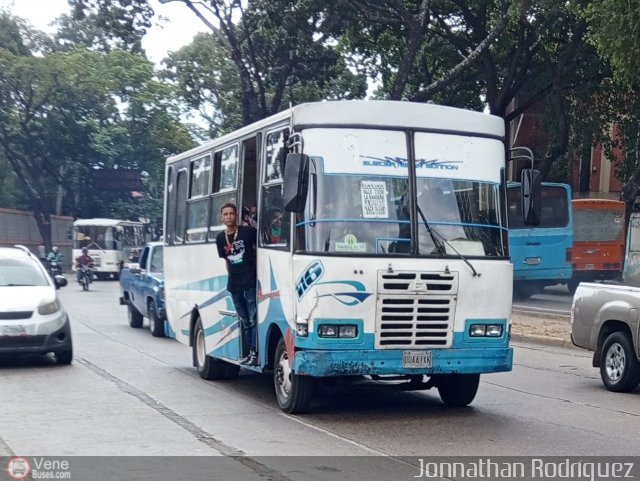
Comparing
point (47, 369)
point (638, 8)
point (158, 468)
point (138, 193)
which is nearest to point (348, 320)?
point (158, 468)

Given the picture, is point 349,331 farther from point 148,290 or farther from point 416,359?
point 148,290

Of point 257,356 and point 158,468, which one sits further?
point 257,356

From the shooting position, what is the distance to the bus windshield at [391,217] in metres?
10.1

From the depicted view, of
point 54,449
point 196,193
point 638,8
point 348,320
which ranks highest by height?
point 638,8

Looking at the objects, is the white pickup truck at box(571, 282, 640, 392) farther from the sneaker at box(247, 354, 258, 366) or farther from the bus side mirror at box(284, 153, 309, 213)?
the bus side mirror at box(284, 153, 309, 213)

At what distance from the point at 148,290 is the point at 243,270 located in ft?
31.9

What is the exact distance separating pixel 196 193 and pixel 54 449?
5959mm

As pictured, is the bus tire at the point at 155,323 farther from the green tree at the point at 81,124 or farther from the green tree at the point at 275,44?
the green tree at the point at 81,124

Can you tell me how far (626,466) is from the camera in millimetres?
8195

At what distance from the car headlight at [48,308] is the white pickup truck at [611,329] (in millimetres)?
6940

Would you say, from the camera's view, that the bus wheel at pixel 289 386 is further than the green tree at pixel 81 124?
No

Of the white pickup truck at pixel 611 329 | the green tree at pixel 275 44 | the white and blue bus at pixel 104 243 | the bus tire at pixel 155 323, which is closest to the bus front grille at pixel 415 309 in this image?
the white pickup truck at pixel 611 329

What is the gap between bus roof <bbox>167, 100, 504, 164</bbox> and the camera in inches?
407

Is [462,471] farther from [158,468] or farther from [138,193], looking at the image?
[138,193]
